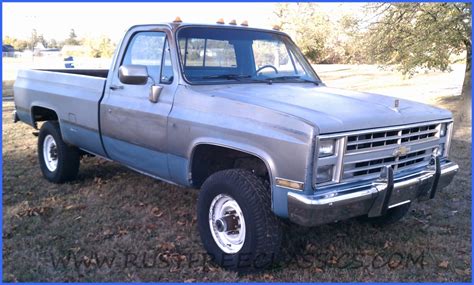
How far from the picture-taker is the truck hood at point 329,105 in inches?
133

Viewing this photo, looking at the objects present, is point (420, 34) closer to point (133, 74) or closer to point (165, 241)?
point (133, 74)

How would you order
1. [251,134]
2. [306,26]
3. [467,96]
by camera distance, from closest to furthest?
[251,134], [467,96], [306,26]

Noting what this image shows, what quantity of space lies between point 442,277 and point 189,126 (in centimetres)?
234

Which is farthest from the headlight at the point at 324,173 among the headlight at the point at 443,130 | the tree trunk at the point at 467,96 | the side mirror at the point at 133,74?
the tree trunk at the point at 467,96

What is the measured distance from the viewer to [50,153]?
20.3 ft

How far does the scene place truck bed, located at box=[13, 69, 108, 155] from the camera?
515 centimetres

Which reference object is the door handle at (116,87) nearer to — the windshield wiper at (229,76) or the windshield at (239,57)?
the windshield at (239,57)

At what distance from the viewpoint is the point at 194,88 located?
162 inches

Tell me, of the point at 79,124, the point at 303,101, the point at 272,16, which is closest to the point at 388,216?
the point at 303,101

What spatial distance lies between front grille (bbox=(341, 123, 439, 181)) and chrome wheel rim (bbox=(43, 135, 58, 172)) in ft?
13.2

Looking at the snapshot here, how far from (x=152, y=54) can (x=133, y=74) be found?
18.9 inches

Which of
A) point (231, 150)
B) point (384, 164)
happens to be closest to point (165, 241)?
point (231, 150)

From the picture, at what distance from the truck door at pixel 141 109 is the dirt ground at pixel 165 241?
0.60 metres

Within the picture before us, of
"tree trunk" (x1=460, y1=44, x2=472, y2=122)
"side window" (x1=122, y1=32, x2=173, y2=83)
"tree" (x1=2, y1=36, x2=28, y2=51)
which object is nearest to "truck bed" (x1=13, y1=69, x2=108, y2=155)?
"side window" (x1=122, y1=32, x2=173, y2=83)
